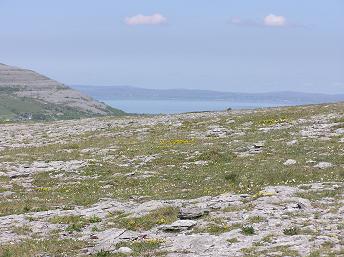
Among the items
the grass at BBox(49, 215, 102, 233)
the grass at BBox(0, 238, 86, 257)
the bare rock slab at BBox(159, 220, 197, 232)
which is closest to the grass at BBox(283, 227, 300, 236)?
the bare rock slab at BBox(159, 220, 197, 232)

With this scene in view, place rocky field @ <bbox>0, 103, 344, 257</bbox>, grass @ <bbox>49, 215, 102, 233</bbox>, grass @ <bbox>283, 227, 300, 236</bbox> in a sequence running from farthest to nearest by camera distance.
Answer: grass @ <bbox>49, 215, 102, 233</bbox> → rocky field @ <bbox>0, 103, 344, 257</bbox> → grass @ <bbox>283, 227, 300, 236</bbox>

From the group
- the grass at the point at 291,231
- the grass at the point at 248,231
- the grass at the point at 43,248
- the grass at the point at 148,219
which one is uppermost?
the grass at the point at 291,231

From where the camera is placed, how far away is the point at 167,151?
42938 mm

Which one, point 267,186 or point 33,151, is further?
point 33,151

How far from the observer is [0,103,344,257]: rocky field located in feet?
67.1

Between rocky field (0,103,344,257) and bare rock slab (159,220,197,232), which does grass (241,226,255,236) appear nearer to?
rocky field (0,103,344,257)

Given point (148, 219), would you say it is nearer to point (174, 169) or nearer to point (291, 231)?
point (291, 231)

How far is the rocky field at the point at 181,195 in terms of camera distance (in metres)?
20.4

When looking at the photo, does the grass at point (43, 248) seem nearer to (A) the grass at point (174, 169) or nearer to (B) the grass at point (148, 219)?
(B) the grass at point (148, 219)

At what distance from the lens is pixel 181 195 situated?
28469 mm

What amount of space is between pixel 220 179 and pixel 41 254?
13950 millimetres

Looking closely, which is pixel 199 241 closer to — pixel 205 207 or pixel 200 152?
pixel 205 207

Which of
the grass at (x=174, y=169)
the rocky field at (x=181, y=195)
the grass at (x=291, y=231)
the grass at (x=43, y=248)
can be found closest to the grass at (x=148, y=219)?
the rocky field at (x=181, y=195)

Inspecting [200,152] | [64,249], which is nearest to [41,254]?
[64,249]
